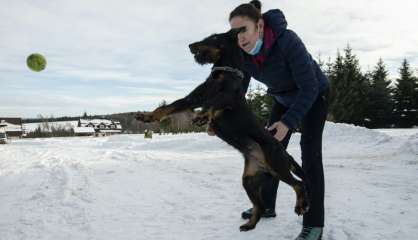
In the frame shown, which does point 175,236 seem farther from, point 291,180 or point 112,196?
point 112,196

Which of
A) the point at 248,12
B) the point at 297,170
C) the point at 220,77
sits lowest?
the point at 297,170

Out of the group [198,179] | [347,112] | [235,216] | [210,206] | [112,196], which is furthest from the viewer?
[347,112]

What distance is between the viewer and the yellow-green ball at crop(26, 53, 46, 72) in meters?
9.90

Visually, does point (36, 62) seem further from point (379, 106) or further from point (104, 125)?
point (104, 125)

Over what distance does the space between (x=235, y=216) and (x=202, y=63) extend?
5.52ft

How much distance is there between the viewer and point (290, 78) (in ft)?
10.5

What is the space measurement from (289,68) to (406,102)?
37765mm

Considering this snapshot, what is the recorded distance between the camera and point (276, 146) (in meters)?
2.91

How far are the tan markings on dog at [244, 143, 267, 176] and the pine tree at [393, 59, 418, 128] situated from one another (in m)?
37.0

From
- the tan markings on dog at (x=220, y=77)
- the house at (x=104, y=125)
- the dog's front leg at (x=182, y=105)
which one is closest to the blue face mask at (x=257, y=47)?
the tan markings on dog at (x=220, y=77)

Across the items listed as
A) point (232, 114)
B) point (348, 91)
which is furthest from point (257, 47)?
point (348, 91)

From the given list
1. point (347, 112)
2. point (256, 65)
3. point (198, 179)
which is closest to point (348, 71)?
point (347, 112)

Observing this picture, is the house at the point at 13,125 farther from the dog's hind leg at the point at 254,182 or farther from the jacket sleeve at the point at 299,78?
the jacket sleeve at the point at 299,78

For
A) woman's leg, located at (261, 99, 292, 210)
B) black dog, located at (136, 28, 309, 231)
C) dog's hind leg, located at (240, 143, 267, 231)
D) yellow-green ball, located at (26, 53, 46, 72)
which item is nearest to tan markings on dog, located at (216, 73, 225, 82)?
black dog, located at (136, 28, 309, 231)
